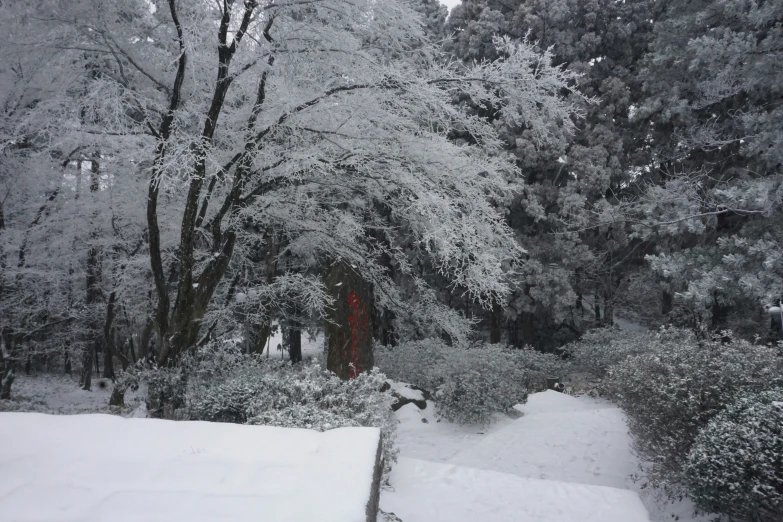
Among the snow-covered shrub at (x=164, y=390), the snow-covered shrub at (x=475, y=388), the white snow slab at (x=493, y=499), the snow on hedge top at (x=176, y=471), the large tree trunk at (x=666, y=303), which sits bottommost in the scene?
the white snow slab at (x=493, y=499)

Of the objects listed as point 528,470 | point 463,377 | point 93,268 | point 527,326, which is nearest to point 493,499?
point 528,470

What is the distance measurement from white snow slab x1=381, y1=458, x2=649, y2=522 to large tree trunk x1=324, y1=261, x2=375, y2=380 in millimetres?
3358

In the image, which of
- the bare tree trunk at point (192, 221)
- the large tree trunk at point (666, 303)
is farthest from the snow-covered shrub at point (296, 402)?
the large tree trunk at point (666, 303)

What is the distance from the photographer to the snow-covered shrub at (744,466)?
4023mm

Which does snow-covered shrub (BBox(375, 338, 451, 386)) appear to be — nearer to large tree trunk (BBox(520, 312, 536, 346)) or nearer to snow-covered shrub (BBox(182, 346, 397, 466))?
large tree trunk (BBox(520, 312, 536, 346))

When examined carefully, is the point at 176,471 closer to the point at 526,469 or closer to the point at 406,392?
the point at 526,469

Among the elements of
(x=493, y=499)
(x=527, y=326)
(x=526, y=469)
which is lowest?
(x=526, y=469)

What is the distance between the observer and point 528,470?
22.9ft

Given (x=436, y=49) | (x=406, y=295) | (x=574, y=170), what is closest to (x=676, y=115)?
(x=574, y=170)

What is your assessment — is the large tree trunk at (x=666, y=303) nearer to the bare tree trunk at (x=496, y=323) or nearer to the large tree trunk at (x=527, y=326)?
the large tree trunk at (x=527, y=326)

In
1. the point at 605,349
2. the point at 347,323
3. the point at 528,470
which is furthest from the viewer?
the point at 605,349

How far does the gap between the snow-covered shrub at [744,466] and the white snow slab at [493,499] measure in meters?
0.88

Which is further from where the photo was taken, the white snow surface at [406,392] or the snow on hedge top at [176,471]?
the white snow surface at [406,392]

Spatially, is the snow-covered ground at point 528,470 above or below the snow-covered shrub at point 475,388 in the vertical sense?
below
